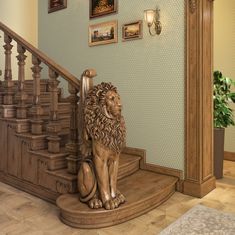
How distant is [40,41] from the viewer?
16.6ft

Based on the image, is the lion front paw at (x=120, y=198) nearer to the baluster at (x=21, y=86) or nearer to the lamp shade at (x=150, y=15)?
the baluster at (x=21, y=86)

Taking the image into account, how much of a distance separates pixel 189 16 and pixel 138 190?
6.35 ft

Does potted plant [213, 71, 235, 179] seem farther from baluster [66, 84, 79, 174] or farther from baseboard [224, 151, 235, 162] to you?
baluster [66, 84, 79, 174]

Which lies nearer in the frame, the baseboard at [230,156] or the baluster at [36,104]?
the baluster at [36,104]

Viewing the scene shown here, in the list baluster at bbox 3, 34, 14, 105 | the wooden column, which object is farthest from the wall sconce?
baluster at bbox 3, 34, 14, 105

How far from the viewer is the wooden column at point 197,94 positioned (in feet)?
10.0

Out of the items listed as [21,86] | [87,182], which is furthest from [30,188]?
[21,86]

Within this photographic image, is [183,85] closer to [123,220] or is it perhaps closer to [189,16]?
[189,16]

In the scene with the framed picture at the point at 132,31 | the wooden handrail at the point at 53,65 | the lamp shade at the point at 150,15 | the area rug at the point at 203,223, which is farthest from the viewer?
the framed picture at the point at 132,31

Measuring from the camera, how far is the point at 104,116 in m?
2.37

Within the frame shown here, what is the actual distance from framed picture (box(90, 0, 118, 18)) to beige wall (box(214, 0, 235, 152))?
74.6 inches

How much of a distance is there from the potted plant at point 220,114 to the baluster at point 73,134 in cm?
202

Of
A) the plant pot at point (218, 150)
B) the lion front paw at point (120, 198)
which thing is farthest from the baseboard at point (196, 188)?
the lion front paw at point (120, 198)

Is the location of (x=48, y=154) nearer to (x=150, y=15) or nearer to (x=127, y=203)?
(x=127, y=203)
